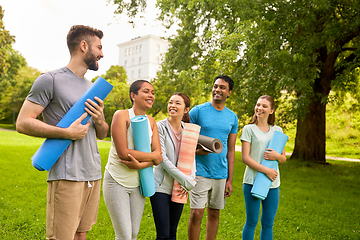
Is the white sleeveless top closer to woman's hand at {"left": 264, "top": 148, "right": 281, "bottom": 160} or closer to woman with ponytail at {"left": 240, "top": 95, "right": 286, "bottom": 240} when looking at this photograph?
woman with ponytail at {"left": 240, "top": 95, "right": 286, "bottom": 240}

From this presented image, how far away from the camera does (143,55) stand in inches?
2601

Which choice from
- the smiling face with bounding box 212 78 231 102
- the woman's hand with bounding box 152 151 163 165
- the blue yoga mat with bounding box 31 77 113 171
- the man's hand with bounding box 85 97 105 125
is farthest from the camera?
the smiling face with bounding box 212 78 231 102

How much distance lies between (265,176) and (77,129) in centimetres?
224

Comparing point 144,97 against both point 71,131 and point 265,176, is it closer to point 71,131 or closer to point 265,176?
point 71,131

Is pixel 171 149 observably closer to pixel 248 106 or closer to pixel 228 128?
pixel 228 128

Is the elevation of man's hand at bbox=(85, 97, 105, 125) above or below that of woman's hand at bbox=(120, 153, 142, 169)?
above

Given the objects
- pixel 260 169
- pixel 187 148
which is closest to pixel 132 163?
pixel 187 148

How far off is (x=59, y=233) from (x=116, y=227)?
0.53 m

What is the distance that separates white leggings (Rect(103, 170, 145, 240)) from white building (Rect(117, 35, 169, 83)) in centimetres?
6068

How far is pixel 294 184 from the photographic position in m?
9.40

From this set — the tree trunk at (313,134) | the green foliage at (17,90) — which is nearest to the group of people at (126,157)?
the tree trunk at (313,134)

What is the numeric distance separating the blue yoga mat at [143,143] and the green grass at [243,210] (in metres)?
2.55

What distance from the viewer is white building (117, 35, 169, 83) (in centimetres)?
6475

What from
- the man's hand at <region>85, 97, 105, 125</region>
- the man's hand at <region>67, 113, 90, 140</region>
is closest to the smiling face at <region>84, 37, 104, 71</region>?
the man's hand at <region>85, 97, 105, 125</region>
